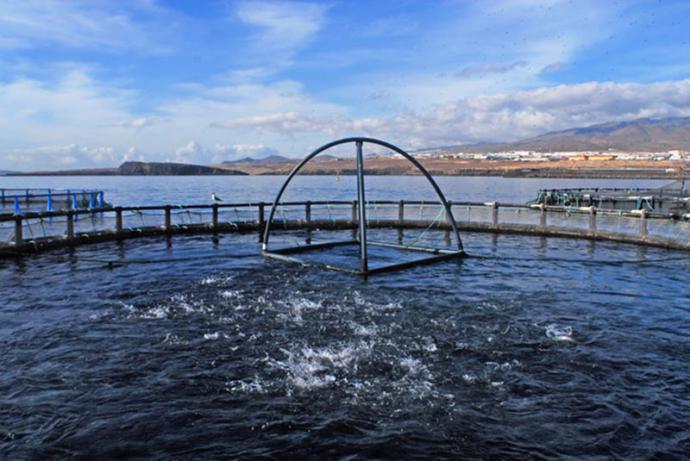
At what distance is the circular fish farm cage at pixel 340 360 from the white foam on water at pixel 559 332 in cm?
6

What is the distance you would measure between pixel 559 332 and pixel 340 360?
15.0ft

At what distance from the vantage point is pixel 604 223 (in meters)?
34.6

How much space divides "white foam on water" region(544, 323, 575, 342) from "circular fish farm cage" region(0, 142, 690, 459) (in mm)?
55

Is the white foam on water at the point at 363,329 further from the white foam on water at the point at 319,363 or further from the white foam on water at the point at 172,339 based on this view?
the white foam on water at the point at 172,339

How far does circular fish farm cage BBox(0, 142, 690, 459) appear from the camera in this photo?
20.1ft

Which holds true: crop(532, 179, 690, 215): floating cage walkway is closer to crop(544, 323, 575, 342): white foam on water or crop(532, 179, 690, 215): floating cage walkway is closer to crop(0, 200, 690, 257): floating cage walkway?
crop(0, 200, 690, 257): floating cage walkway

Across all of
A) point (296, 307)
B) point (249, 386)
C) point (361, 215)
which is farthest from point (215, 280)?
point (249, 386)

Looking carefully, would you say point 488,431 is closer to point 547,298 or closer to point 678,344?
point 678,344

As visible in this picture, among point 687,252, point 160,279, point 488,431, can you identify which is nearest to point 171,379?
point 488,431

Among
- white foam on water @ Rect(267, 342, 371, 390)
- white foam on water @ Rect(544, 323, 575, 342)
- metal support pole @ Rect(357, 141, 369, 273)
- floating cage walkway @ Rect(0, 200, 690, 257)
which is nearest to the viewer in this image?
white foam on water @ Rect(267, 342, 371, 390)

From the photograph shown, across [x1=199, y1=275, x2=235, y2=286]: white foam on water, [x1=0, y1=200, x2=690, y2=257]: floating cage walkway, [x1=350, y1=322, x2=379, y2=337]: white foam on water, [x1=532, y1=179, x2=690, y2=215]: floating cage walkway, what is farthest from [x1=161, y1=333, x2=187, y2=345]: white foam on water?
[x1=532, y1=179, x2=690, y2=215]: floating cage walkway

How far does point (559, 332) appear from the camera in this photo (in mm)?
10086

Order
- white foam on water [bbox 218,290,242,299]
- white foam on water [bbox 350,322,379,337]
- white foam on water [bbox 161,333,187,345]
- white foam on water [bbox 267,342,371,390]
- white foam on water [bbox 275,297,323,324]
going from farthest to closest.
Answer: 1. white foam on water [bbox 218,290,242,299]
2. white foam on water [bbox 275,297,323,324]
3. white foam on water [bbox 350,322,379,337]
4. white foam on water [bbox 161,333,187,345]
5. white foam on water [bbox 267,342,371,390]

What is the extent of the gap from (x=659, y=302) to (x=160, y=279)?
518 inches
